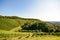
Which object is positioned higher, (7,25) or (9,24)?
(9,24)

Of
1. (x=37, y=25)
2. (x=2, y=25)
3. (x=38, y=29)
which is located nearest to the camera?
(x=38, y=29)

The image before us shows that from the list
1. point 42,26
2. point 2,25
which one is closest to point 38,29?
point 42,26

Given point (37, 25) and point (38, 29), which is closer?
point (38, 29)

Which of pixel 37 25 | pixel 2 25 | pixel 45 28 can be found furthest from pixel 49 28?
pixel 2 25

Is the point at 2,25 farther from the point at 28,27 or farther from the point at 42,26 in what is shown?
the point at 42,26

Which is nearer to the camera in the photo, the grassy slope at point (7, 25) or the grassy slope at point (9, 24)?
the grassy slope at point (7, 25)

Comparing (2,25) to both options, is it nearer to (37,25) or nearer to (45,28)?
(37,25)

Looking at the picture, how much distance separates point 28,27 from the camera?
59.0 metres

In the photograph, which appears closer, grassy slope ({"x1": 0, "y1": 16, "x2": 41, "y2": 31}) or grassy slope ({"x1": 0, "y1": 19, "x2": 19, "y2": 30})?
grassy slope ({"x1": 0, "y1": 19, "x2": 19, "y2": 30})

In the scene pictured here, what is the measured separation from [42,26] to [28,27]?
6.27 m

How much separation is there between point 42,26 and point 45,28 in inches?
72.7

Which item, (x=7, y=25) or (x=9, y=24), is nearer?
(x=7, y=25)

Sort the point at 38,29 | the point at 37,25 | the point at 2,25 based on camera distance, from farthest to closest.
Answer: the point at 2,25 < the point at 37,25 < the point at 38,29

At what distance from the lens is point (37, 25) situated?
59.7 meters
